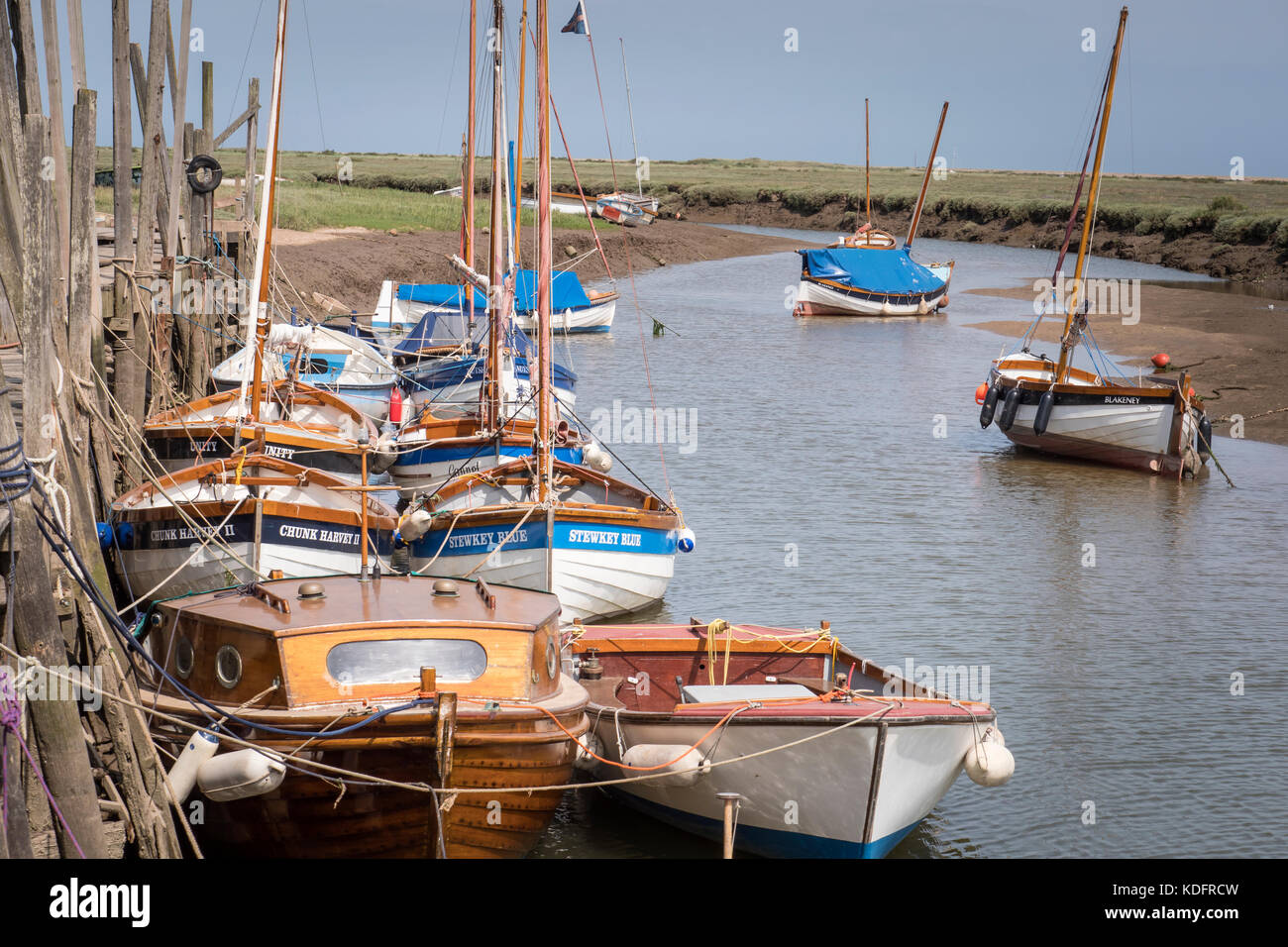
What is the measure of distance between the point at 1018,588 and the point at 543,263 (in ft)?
28.5

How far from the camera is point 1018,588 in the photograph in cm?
2019

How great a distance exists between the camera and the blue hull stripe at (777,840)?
35.0 feet

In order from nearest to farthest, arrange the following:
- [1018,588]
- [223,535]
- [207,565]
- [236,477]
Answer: [223,535] < [207,565] < [236,477] < [1018,588]

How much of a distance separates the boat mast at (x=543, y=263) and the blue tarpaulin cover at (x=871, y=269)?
45.7 metres

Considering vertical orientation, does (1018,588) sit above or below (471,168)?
below

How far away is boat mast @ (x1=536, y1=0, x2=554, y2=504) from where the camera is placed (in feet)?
53.7

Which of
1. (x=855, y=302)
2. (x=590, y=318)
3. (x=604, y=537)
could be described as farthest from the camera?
(x=855, y=302)

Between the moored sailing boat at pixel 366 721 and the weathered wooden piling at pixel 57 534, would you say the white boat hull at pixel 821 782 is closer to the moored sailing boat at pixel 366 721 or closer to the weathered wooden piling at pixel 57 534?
the moored sailing boat at pixel 366 721

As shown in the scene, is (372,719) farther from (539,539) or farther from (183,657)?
(539,539)

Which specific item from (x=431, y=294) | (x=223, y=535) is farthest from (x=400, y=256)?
(x=223, y=535)

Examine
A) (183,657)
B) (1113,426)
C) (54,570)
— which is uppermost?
(54,570)

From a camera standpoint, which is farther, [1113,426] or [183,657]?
[1113,426]

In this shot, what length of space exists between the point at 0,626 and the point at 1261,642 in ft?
50.0

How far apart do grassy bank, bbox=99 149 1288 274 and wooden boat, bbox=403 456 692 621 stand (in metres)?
39.4
